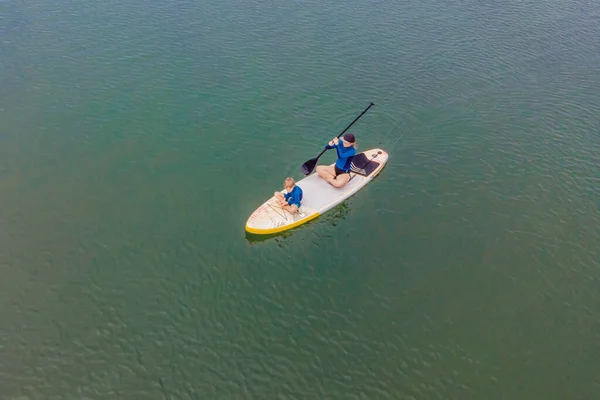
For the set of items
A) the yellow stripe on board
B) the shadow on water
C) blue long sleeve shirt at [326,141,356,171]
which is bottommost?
the shadow on water

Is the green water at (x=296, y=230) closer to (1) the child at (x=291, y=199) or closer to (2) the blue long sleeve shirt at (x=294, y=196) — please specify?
(1) the child at (x=291, y=199)

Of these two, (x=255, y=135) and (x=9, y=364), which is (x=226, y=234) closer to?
(x=255, y=135)

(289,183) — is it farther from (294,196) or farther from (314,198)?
(314,198)

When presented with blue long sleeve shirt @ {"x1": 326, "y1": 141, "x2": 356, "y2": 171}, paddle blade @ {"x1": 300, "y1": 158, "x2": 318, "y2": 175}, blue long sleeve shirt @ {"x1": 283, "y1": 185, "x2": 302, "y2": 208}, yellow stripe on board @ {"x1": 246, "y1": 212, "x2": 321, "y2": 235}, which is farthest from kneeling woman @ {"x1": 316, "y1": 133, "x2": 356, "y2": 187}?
yellow stripe on board @ {"x1": 246, "y1": 212, "x2": 321, "y2": 235}

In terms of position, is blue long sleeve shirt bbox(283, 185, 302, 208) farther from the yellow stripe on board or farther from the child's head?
the yellow stripe on board

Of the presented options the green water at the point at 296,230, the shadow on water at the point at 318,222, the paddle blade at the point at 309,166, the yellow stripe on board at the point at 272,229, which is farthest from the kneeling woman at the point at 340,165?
the yellow stripe on board at the point at 272,229
